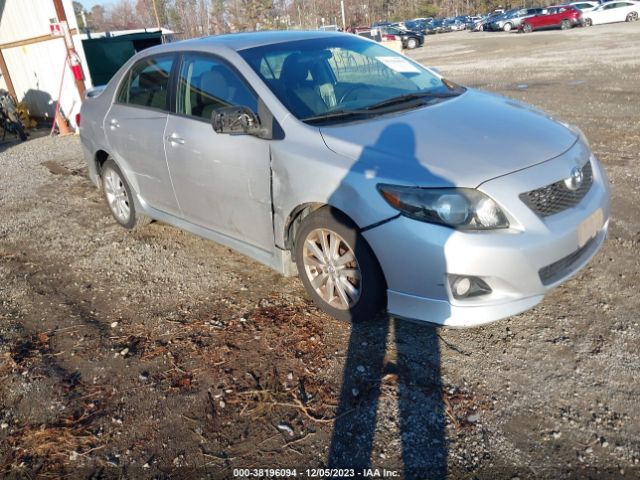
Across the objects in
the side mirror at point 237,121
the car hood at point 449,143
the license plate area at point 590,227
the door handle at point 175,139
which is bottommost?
the license plate area at point 590,227

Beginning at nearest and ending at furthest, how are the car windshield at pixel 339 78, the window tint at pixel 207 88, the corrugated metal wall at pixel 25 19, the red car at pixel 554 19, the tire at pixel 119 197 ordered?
the car windshield at pixel 339 78 → the window tint at pixel 207 88 → the tire at pixel 119 197 → the corrugated metal wall at pixel 25 19 → the red car at pixel 554 19

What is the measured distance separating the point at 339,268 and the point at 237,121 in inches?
44.5

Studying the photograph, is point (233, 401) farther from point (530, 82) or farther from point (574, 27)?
point (574, 27)

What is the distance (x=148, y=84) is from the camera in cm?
460

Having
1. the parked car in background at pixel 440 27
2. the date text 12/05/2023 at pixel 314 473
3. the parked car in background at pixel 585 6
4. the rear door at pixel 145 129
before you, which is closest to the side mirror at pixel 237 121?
the rear door at pixel 145 129

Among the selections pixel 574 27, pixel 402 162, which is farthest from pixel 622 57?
pixel 574 27

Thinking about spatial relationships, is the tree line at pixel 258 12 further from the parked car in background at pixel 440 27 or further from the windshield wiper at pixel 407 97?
the windshield wiper at pixel 407 97

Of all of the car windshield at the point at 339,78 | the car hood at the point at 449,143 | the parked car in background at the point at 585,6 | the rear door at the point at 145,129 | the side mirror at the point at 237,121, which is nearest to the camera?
the car hood at the point at 449,143

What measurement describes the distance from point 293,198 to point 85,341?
1.68 meters

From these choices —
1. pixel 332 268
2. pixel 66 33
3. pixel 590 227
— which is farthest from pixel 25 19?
pixel 590 227

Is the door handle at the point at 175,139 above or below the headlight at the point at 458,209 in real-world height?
above

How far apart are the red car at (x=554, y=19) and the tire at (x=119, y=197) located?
38012 mm

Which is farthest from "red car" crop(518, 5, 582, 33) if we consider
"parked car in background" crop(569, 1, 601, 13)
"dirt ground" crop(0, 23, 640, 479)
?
"dirt ground" crop(0, 23, 640, 479)

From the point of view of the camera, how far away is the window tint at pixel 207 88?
372 centimetres
